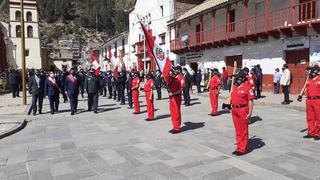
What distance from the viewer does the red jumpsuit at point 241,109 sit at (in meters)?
6.38

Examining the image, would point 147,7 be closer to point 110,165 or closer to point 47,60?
point 110,165

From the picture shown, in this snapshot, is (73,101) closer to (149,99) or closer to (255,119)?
(149,99)

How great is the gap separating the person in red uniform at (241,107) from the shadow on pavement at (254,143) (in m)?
0.43

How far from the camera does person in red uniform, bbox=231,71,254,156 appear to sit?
638 centimetres

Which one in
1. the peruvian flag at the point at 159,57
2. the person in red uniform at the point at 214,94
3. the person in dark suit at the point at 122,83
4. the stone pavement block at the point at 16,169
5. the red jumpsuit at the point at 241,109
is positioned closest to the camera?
the stone pavement block at the point at 16,169

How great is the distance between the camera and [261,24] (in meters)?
21.2

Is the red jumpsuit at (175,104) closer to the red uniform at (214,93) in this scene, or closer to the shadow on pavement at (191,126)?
the shadow on pavement at (191,126)

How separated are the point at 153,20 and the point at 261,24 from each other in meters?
18.5

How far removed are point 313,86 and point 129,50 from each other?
4082 cm

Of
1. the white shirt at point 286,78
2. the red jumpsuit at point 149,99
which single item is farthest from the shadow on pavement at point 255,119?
the white shirt at point 286,78

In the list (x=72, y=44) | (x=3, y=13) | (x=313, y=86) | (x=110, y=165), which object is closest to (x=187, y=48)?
(x=313, y=86)

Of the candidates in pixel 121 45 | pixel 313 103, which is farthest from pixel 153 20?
pixel 313 103

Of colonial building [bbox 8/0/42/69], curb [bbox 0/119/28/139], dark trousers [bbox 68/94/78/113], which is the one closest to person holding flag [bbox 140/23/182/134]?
curb [bbox 0/119/28/139]

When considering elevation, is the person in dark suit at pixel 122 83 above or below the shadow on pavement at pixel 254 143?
above
